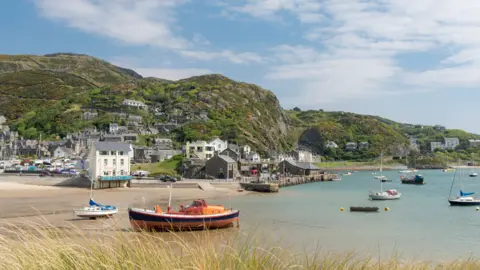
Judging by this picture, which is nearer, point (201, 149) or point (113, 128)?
point (201, 149)

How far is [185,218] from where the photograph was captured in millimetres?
24250

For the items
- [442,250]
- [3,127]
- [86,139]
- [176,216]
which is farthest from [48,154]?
[442,250]

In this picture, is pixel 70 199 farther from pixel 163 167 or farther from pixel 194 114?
pixel 194 114

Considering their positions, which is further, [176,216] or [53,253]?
[176,216]

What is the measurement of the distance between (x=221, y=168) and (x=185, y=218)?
5014 centimetres

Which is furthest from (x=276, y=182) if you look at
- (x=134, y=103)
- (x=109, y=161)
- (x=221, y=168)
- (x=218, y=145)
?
(x=134, y=103)

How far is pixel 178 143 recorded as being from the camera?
110m

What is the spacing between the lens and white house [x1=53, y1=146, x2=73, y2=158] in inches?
3956

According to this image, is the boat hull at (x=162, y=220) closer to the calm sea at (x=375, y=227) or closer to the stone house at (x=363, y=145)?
the calm sea at (x=375, y=227)

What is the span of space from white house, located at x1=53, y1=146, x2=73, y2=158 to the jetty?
49.4 metres

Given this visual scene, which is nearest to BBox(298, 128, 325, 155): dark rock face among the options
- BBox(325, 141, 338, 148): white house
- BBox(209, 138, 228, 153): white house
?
BBox(325, 141, 338, 148): white house

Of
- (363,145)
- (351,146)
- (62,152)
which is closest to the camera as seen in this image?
(62,152)

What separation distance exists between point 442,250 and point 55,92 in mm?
193936

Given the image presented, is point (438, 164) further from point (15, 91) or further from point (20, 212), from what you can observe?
point (15, 91)
